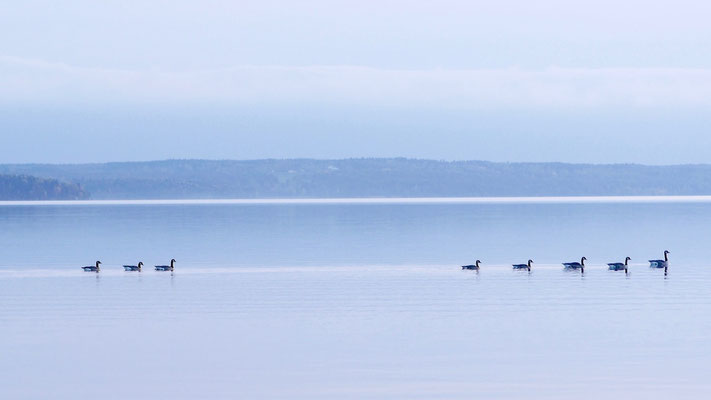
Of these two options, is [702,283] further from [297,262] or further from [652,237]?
[652,237]

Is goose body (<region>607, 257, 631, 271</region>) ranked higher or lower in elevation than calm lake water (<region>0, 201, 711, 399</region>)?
higher

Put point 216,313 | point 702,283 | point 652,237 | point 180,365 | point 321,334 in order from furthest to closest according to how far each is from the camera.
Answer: point 652,237
point 702,283
point 216,313
point 321,334
point 180,365

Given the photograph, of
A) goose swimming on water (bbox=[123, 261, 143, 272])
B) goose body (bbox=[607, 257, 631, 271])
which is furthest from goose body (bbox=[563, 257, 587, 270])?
goose swimming on water (bbox=[123, 261, 143, 272])

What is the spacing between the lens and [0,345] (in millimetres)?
22875

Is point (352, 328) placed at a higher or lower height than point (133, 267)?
lower

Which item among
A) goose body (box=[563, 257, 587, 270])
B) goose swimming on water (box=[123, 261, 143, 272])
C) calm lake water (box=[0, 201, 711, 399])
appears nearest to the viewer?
calm lake water (box=[0, 201, 711, 399])

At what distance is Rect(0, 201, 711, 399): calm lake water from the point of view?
62.5ft

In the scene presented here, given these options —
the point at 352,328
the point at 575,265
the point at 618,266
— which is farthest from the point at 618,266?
the point at 352,328

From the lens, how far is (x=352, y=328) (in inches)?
984

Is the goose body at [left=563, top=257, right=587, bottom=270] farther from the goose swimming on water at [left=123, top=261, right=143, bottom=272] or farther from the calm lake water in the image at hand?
the goose swimming on water at [left=123, top=261, right=143, bottom=272]

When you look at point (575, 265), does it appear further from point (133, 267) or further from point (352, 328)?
point (352, 328)

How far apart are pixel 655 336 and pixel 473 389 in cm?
625

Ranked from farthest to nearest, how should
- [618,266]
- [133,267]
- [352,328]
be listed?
[133,267] → [618,266] → [352,328]

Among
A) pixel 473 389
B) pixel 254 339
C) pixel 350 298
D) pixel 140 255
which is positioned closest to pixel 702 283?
pixel 350 298
